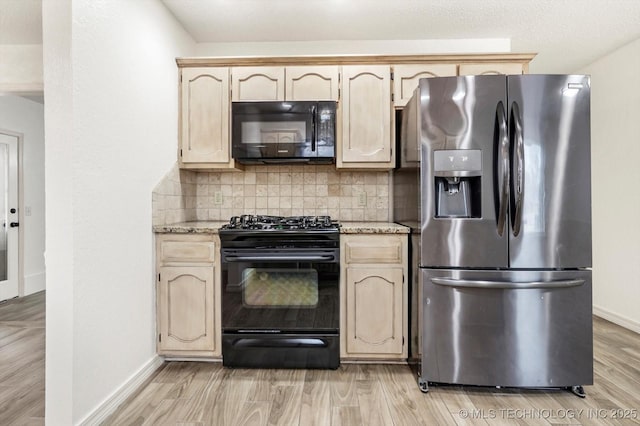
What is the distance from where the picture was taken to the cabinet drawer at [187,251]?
221 centimetres

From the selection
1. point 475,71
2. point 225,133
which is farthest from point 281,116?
point 475,71

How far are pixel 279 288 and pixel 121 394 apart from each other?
1026 mm

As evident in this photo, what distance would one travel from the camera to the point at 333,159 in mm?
2543

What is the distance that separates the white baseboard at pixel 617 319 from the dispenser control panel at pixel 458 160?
240cm

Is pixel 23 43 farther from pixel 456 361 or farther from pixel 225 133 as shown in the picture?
pixel 456 361

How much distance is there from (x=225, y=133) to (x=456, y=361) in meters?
2.19

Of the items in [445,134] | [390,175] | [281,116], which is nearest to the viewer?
[445,134]

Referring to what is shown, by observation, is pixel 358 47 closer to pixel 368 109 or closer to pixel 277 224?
pixel 368 109

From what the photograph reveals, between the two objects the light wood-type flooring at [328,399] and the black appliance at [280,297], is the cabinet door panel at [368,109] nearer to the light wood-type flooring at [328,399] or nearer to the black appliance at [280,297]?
the black appliance at [280,297]

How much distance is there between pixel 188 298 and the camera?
2.21 meters

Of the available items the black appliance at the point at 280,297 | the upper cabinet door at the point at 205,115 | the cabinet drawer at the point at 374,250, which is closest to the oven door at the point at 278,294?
the black appliance at the point at 280,297

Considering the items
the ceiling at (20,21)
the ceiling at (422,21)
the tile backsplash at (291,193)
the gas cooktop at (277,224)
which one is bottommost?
the gas cooktop at (277,224)

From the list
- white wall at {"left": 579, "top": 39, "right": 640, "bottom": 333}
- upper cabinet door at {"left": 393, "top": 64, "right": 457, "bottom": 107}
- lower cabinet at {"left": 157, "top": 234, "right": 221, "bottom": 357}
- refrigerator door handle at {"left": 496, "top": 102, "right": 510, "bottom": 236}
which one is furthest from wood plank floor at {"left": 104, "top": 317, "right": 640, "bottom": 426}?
upper cabinet door at {"left": 393, "top": 64, "right": 457, "bottom": 107}

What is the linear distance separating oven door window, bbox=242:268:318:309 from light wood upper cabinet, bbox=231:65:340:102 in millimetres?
1312
